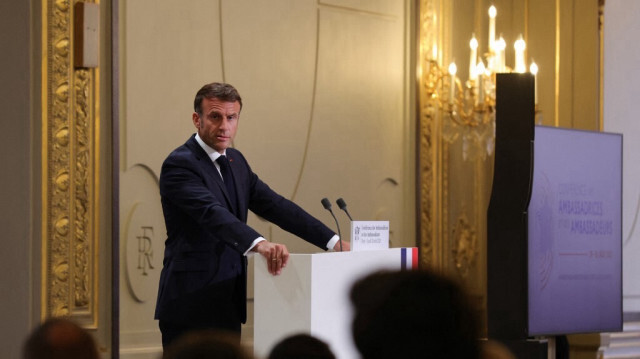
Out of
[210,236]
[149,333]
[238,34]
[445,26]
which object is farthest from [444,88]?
[210,236]

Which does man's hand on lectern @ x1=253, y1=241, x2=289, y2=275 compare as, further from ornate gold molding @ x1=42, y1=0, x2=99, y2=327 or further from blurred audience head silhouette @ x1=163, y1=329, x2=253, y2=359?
blurred audience head silhouette @ x1=163, y1=329, x2=253, y2=359

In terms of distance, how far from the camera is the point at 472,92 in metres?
5.64

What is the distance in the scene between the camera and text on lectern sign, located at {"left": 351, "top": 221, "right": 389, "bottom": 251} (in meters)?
3.12

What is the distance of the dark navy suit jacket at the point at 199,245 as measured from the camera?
122 inches

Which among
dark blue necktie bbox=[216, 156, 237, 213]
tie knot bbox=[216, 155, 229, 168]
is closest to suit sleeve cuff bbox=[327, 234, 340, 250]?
dark blue necktie bbox=[216, 156, 237, 213]

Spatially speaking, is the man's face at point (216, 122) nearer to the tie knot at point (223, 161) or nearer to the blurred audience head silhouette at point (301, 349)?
the tie knot at point (223, 161)

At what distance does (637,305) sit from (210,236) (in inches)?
162

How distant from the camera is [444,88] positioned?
19.1 feet

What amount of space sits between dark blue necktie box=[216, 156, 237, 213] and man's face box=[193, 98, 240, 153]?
4 cm

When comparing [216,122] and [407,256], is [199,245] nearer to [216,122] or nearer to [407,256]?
[216,122]

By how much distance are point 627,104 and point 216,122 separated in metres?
3.92
